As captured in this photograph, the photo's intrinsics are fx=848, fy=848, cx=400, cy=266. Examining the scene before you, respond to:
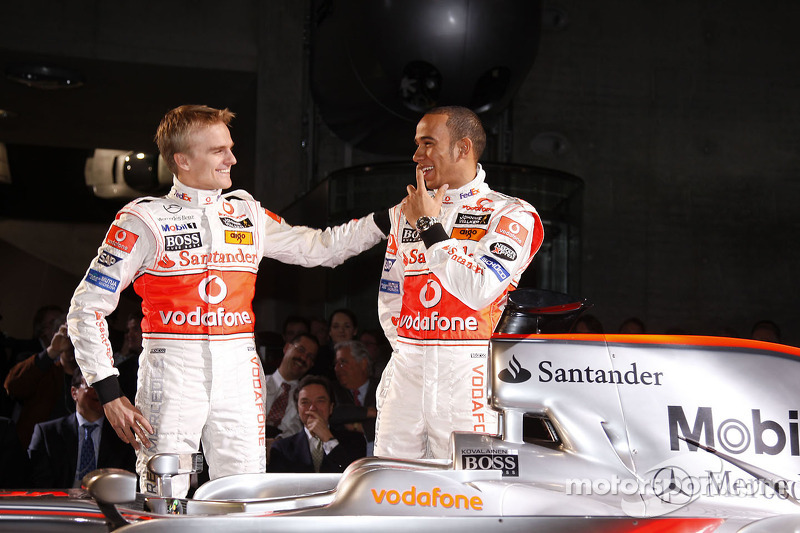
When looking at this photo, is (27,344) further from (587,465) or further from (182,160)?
(587,465)

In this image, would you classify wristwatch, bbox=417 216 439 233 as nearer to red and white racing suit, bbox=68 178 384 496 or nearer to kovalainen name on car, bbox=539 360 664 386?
red and white racing suit, bbox=68 178 384 496

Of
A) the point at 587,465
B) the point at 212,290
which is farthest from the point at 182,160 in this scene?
the point at 587,465

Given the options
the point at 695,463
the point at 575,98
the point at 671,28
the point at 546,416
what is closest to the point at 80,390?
the point at 546,416

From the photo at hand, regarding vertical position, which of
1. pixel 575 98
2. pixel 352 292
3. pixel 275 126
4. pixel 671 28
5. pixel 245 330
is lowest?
pixel 245 330

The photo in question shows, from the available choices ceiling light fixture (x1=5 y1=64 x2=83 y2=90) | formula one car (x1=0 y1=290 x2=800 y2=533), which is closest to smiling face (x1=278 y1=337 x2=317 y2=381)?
formula one car (x1=0 y1=290 x2=800 y2=533)

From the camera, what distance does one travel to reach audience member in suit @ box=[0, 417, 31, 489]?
4.25 meters

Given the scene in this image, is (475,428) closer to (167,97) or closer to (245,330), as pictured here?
(245,330)

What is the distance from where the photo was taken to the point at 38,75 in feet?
27.3

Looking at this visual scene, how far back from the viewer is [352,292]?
7.59 meters

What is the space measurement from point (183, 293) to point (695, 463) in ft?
5.88

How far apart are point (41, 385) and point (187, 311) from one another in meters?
2.84

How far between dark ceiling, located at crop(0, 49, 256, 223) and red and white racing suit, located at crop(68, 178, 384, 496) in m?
5.87

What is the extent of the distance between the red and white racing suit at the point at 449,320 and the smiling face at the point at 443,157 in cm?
13

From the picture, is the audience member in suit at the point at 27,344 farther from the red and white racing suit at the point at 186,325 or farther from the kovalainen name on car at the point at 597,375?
the kovalainen name on car at the point at 597,375
